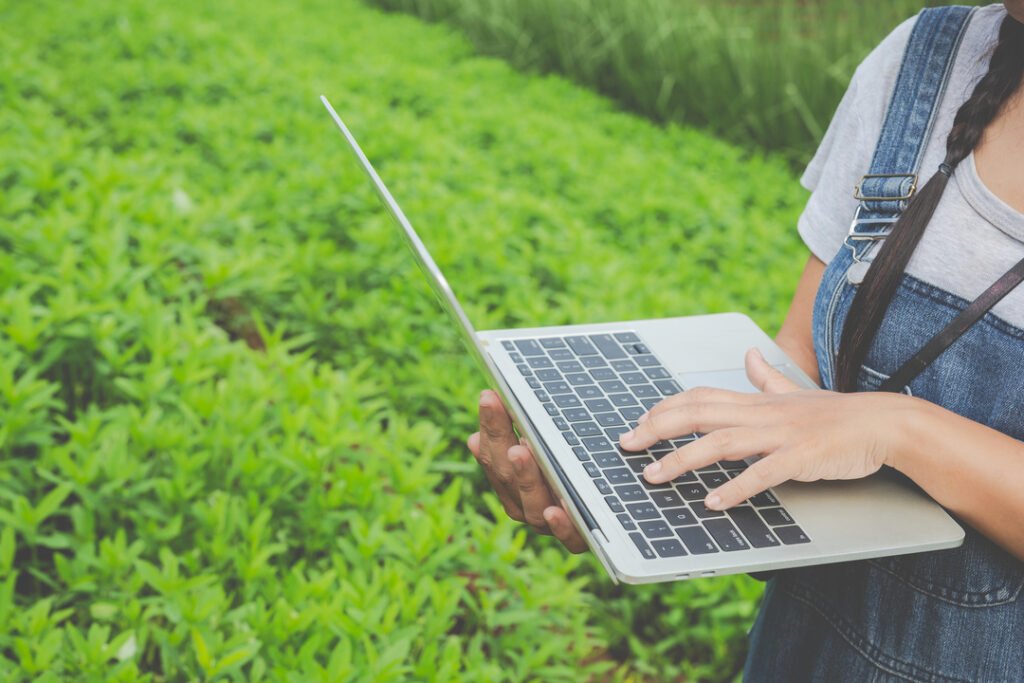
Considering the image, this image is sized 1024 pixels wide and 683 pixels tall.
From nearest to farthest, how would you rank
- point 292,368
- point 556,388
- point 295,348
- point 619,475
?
point 619,475 → point 556,388 → point 292,368 → point 295,348

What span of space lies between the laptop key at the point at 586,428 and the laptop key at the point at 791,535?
302mm

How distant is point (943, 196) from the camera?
123 cm

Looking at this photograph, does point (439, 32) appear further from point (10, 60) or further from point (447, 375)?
point (447, 375)

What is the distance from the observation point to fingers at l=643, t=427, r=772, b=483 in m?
1.11

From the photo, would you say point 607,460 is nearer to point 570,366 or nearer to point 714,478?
point 714,478

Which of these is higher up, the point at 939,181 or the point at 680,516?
the point at 939,181

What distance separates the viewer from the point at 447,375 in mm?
2631

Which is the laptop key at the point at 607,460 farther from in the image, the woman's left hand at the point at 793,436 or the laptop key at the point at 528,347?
the laptop key at the point at 528,347

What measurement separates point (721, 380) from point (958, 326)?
448 millimetres

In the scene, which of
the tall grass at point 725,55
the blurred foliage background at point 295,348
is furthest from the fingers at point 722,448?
the tall grass at point 725,55

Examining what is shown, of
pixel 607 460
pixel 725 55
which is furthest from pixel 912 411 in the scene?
pixel 725 55

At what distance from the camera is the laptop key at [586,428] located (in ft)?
4.50

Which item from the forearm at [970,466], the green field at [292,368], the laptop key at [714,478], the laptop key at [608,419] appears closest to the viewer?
the forearm at [970,466]

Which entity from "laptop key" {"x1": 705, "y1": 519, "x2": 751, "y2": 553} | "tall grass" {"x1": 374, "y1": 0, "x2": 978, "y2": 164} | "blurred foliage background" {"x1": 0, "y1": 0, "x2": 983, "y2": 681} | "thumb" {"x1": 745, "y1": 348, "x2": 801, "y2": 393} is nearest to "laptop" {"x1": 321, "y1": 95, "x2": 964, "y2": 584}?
"laptop key" {"x1": 705, "y1": 519, "x2": 751, "y2": 553}
